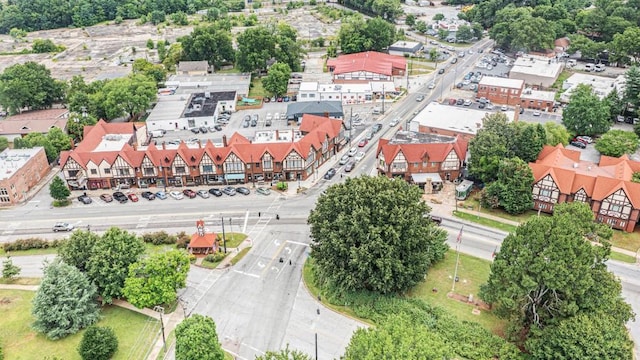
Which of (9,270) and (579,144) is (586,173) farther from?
(9,270)

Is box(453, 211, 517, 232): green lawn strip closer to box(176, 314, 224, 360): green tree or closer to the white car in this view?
box(176, 314, 224, 360): green tree

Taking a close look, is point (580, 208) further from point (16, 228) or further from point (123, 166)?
point (16, 228)

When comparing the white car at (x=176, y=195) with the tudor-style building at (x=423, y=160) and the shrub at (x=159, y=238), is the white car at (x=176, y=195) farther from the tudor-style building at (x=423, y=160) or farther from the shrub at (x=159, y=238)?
the tudor-style building at (x=423, y=160)

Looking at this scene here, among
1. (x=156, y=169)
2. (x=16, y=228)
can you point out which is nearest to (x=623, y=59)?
(x=156, y=169)

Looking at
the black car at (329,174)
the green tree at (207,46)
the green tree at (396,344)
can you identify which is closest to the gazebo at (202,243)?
the black car at (329,174)

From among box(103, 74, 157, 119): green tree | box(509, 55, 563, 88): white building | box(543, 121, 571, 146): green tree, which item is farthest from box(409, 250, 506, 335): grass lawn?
box(509, 55, 563, 88): white building
